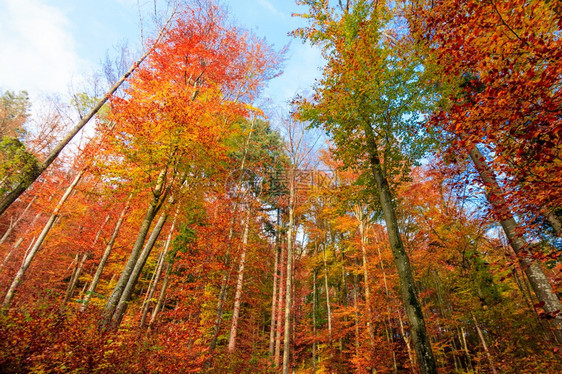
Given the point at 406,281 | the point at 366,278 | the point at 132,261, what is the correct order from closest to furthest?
the point at 406,281
the point at 132,261
the point at 366,278

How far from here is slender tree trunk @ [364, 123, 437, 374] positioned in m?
4.09

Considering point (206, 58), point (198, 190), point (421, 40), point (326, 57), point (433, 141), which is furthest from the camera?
point (206, 58)

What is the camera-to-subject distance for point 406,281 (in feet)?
15.7

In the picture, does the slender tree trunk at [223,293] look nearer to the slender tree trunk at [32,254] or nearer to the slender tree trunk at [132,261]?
the slender tree trunk at [132,261]

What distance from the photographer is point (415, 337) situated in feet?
14.2

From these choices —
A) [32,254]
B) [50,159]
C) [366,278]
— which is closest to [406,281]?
[366,278]

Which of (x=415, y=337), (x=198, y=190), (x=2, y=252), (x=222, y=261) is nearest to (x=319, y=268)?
(x=222, y=261)

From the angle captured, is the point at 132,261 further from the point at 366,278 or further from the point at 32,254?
the point at 366,278

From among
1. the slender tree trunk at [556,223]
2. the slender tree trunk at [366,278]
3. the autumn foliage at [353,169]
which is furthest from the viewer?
the slender tree trunk at [366,278]

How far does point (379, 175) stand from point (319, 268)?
575 inches

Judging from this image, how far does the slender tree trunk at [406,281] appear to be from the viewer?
4.09 meters

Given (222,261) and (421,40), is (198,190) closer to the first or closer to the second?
(222,261)

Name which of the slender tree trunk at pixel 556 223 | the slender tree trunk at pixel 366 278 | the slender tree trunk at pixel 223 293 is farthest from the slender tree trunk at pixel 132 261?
the slender tree trunk at pixel 366 278

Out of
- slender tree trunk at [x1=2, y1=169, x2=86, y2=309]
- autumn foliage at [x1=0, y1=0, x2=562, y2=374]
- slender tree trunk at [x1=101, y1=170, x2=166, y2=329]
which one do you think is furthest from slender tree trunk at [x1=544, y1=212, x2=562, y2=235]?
slender tree trunk at [x1=2, y1=169, x2=86, y2=309]
